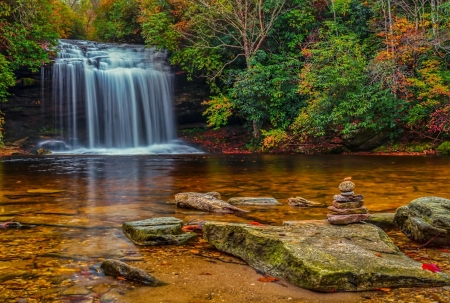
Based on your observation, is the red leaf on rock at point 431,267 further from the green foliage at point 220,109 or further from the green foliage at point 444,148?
the green foliage at point 220,109

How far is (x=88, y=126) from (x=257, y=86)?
370 inches

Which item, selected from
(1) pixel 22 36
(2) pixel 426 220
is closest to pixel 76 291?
(2) pixel 426 220

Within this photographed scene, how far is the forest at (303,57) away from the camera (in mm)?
17719

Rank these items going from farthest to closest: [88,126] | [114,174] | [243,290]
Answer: [88,126] → [114,174] → [243,290]

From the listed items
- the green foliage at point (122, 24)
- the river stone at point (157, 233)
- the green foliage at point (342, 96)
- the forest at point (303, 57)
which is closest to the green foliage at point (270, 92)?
the forest at point (303, 57)

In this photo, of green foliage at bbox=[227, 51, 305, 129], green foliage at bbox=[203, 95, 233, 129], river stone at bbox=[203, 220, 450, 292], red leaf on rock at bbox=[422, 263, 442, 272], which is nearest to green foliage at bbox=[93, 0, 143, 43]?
green foliage at bbox=[203, 95, 233, 129]

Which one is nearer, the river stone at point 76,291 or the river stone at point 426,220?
the river stone at point 76,291

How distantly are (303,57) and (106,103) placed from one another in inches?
441

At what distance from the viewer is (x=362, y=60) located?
18.4 meters

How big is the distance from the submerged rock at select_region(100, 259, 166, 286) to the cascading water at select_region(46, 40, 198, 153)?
17490mm

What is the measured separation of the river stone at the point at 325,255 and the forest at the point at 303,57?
14.8 metres

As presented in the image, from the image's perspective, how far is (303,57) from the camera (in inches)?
858

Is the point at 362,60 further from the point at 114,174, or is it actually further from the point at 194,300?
the point at 194,300

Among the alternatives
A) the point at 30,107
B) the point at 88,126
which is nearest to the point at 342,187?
the point at 88,126
